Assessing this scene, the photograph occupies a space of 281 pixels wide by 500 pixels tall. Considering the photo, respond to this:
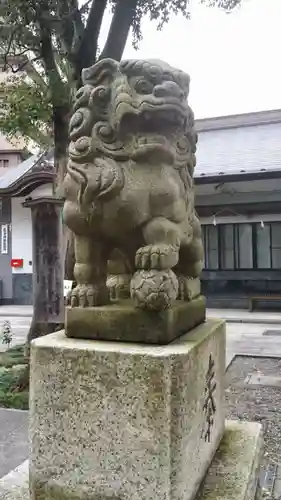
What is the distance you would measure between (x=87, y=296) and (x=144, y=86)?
0.74 m

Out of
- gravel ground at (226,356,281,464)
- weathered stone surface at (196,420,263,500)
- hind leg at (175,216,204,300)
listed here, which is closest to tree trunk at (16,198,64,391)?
gravel ground at (226,356,281,464)

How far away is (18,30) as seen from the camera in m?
4.21

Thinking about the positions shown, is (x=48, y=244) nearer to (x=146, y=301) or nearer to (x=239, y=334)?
(x=239, y=334)

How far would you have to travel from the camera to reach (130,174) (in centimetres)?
145

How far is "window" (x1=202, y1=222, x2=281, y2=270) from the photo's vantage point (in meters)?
10.4

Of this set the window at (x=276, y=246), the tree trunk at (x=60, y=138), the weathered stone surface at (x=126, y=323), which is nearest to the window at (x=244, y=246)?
the window at (x=276, y=246)

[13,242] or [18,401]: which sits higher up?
[13,242]

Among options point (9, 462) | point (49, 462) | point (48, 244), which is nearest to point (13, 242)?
point (48, 244)

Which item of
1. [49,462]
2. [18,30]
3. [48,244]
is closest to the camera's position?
[49,462]

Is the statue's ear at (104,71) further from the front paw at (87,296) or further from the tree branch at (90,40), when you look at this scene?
the tree branch at (90,40)

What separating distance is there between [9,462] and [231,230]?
9.02 meters

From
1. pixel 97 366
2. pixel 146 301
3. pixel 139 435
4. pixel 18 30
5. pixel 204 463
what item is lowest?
pixel 204 463

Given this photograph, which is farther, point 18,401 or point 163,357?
point 18,401

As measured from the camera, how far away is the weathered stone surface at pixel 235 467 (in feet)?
4.82
